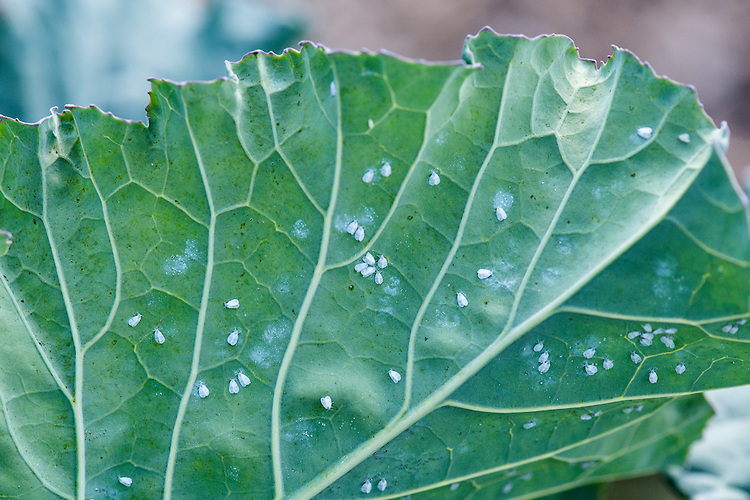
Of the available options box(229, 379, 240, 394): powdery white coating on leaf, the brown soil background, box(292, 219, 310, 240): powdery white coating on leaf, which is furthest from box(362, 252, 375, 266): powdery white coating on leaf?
the brown soil background

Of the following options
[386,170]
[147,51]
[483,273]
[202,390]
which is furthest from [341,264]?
[147,51]

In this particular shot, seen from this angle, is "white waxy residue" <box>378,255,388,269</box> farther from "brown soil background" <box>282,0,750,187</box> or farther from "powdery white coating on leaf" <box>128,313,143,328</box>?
"brown soil background" <box>282,0,750,187</box>

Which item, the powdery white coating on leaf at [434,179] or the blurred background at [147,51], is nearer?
the powdery white coating on leaf at [434,179]

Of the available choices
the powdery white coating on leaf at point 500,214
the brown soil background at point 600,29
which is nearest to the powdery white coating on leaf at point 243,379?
the powdery white coating on leaf at point 500,214

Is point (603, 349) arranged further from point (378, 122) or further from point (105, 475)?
point (105, 475)

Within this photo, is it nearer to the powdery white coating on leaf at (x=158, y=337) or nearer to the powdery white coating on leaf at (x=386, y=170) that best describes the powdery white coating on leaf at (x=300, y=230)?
the powdery white coating on leaf at (x=386, y=170)

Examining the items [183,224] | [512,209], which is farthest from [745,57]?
[183,224]
